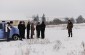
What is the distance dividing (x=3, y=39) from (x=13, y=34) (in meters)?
0.96

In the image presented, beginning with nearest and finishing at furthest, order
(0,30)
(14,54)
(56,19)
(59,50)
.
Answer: (14,54) < (59,50) < (0,30) < (56,19)

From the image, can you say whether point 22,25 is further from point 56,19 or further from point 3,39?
point 56,19

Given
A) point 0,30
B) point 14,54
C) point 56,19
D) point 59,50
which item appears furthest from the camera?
point 56,19

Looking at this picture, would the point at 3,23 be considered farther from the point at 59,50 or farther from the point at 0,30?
the point at 59,50

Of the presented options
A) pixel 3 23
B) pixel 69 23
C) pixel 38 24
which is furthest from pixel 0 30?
pixel 69 23

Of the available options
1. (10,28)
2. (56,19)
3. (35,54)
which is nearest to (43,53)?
(35,54)

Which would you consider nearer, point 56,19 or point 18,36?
point 18,36

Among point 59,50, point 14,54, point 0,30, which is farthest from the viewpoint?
point 0,30

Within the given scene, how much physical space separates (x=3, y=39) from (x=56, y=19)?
111 metres

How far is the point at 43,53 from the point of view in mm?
16547

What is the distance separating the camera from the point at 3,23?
87.8 ft

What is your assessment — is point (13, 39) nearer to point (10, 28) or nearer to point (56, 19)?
point (10, 28)

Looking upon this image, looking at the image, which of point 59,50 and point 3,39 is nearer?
point 59,50

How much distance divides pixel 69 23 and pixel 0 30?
5.59 meters
